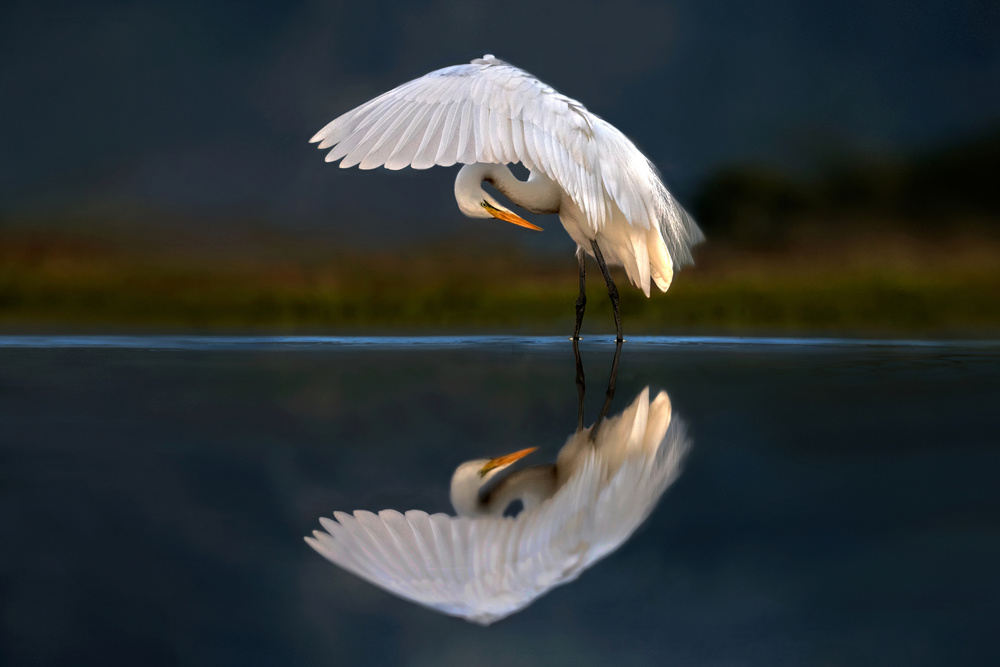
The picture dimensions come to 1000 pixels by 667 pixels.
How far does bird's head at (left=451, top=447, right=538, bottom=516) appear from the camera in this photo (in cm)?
76

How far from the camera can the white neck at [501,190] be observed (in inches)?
94.4

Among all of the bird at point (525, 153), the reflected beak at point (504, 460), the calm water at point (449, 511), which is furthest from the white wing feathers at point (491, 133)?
the reflected beak at point (504, 460)

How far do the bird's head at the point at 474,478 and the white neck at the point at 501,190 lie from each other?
1482mm

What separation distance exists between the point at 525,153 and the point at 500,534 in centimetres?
127

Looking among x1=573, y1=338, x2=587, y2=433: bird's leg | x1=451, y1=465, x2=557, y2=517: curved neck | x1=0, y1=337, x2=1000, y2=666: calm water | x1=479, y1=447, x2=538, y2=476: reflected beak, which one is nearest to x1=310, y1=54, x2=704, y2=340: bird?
x1=573, y1=338, x2=587, y2=433: bird's leg

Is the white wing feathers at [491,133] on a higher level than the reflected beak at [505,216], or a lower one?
higher

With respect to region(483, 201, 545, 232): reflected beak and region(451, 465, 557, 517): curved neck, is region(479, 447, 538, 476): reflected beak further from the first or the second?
region(483, 201, 545, 232): reflected beak

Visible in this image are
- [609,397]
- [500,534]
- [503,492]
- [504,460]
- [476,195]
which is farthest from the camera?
[476,195]

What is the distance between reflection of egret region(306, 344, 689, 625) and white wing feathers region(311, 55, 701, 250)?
85cm

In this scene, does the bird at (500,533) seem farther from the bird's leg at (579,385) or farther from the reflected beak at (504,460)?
the bird's leg at (579,385)

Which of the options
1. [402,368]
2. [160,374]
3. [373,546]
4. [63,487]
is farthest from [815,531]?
[160,374]

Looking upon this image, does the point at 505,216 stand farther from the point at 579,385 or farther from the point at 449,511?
the point at 449,511

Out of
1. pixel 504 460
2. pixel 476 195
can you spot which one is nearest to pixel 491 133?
pixel 476 195

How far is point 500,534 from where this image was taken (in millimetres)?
683
